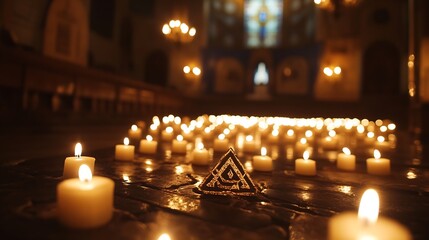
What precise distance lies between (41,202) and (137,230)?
0.58m

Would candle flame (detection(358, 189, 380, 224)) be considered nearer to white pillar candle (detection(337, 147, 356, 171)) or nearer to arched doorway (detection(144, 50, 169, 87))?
white pillar candle (detection(337, 147, 356, 171))

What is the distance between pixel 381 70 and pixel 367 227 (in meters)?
17.8

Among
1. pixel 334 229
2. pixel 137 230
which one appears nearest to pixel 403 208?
pixel 334 229

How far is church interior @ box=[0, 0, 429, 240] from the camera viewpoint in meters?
1.42

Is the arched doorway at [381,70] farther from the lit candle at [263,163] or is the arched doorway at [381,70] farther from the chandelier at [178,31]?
the lit candle at [263,163]

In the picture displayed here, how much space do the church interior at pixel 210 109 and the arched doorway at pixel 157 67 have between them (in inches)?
2.7

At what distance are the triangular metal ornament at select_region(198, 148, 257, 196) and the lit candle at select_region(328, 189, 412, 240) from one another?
2.72 feet

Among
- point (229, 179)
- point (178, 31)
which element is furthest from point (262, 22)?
point (229, 179)

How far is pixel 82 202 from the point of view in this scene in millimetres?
1122

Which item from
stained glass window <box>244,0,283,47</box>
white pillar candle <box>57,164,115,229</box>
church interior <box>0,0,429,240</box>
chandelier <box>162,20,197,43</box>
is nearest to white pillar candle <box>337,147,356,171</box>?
church interior <box>0,0,429,240</box>

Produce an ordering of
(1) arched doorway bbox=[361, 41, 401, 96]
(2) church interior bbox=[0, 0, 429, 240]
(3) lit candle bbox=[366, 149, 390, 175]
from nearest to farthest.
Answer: (2) church interior bbox=[0, 0, 429, 240] < (3) lit candle bbox=[366, 149, 390, 175] < (1) arched doorway bbox=[361, 41, 401, 96]

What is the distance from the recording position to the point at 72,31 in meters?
10.4

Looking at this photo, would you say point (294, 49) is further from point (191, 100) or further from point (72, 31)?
point (72, 31)

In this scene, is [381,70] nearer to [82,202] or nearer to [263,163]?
[263,163]
